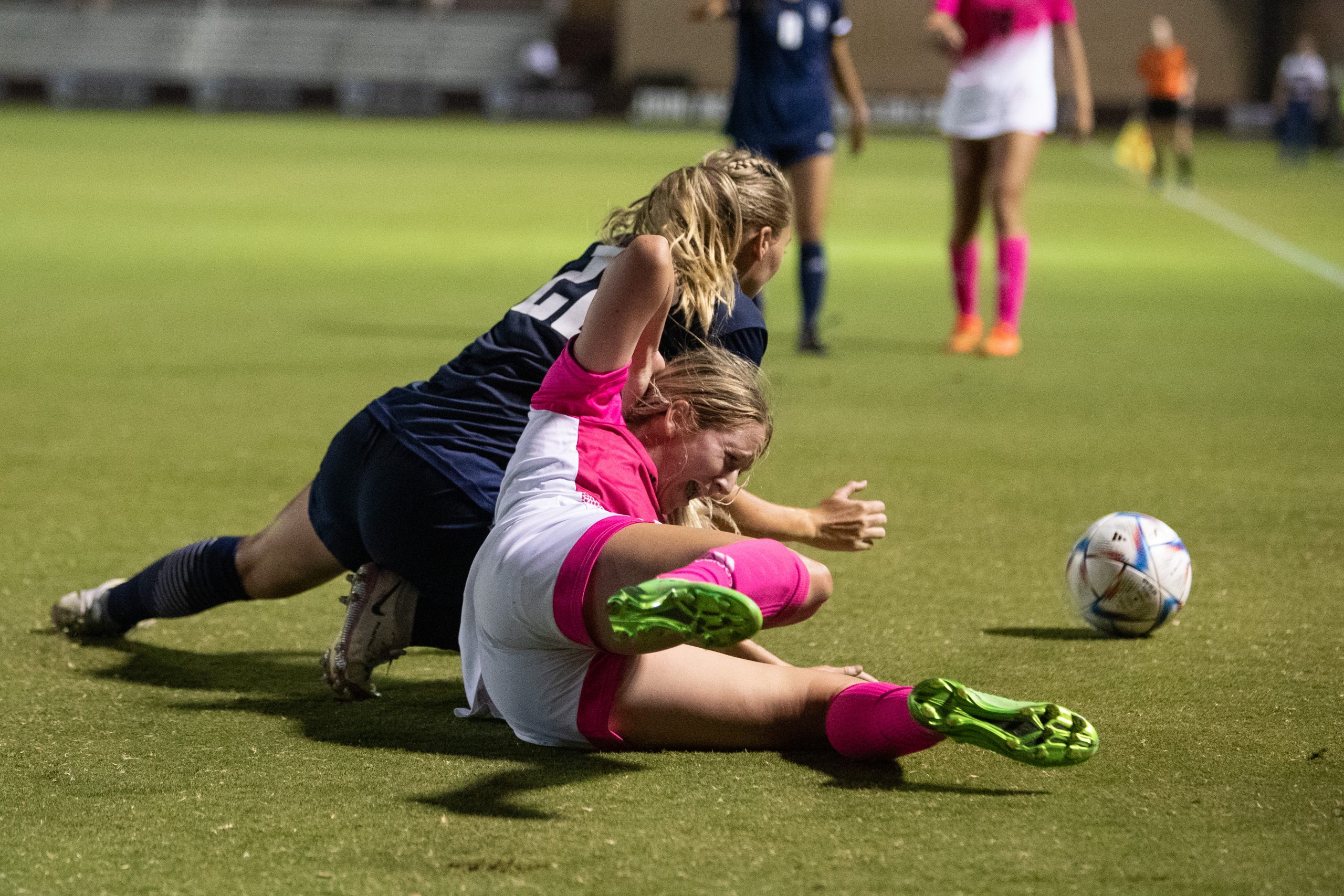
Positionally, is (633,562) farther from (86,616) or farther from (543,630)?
(86,616)

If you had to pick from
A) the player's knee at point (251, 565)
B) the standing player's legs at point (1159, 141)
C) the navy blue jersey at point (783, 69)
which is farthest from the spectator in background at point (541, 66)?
the player's knee at point (251, 565)

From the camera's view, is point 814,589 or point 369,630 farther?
point 369,630

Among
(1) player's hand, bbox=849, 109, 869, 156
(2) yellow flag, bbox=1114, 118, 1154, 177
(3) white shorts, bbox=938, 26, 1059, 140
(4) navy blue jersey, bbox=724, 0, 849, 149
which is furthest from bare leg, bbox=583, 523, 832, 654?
(2) yellow flag, bbox=1114, 118, 1154, 177

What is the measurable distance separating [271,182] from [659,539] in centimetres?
1774

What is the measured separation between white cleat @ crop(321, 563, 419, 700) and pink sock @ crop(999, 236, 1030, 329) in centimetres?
587

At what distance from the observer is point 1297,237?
1543 centimetres

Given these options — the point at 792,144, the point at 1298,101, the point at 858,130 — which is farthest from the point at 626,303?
the point at 1298,101

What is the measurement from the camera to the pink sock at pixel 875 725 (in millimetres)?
2863

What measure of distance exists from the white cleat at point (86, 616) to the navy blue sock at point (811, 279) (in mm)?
5321

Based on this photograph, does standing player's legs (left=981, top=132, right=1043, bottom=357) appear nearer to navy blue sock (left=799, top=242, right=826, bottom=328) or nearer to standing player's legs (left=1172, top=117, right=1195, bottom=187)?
navy blue sock (left=799, top=242, right=826, bottom=328)

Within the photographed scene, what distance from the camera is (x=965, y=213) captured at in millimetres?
8914

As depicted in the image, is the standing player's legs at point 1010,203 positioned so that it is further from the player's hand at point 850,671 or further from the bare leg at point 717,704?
the bare leg at point 717,704

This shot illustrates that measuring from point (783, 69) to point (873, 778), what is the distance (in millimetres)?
6239

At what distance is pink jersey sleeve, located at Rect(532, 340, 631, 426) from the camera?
2.94m
